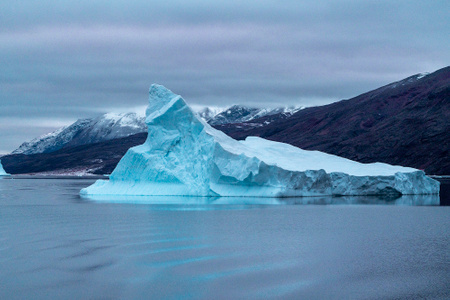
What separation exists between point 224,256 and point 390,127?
Result: 75.2 meters

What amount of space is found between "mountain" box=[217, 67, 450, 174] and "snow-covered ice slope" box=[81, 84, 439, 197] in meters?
43.9

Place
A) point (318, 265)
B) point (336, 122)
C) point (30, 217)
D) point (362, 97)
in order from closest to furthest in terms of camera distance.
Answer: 1. point (318, 265)
2. point (30, 217)
3. point (336, 122)
4. point (362, 97)

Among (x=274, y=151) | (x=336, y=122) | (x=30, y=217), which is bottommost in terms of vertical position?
(x=30, y=217)

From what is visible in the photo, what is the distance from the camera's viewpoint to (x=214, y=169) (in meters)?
25.2

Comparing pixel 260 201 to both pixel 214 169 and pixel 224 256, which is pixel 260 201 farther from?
pixel 224 256

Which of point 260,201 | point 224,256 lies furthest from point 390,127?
point 224,256

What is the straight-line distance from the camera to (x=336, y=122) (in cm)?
9606

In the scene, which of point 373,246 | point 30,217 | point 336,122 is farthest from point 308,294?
point 336,122

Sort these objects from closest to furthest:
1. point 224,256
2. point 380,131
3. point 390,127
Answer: point 224,256
point 390,127
point 380,131

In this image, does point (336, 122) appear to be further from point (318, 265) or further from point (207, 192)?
point (318, 265)

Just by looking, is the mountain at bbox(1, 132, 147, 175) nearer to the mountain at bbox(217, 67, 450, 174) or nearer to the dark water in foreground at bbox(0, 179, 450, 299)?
the mountain at bbox(217, 67, 450, 174)

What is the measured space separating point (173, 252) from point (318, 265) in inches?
121

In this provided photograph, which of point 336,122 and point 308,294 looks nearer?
point 308,294

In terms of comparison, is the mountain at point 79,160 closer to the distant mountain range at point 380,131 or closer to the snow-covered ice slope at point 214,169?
the distant mountain range at point 380,131
